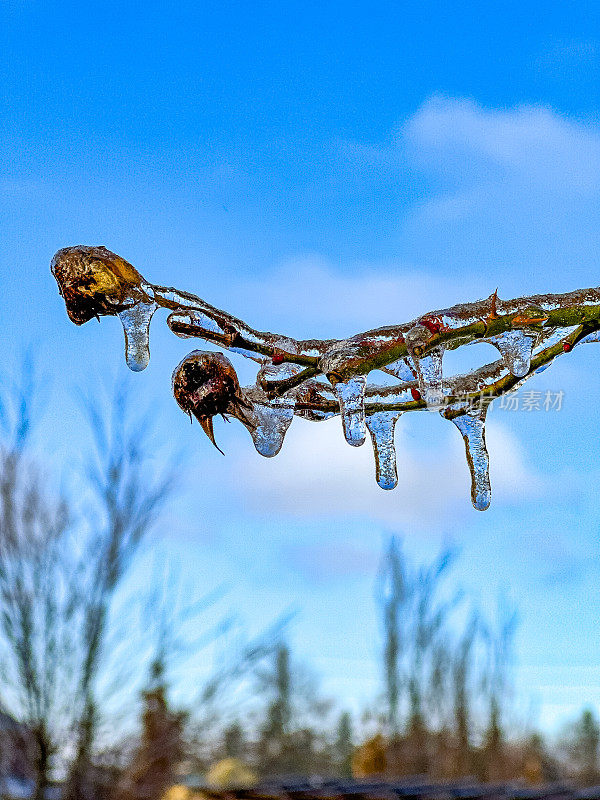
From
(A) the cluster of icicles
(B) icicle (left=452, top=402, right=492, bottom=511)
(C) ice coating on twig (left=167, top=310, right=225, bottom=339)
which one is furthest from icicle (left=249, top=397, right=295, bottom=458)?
(B) icicle (left=452, top=402, right=492, bottom=511)

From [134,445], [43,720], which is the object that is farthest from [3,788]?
[134,445]

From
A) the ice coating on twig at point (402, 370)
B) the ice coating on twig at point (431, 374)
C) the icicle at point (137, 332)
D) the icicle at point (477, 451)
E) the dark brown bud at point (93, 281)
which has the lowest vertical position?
the icicle at point (477, 451)

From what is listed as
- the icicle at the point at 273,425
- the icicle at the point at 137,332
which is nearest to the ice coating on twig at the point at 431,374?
the icicle at the point at 273,425

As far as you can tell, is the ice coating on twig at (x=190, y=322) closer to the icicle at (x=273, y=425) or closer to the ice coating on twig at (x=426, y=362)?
the icicle at (x=273, y=425)

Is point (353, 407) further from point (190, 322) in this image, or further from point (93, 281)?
point (93, 281)

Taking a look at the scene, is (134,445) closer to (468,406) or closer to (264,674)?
(468,406)

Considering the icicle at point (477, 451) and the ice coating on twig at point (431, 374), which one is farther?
the icicle at point (477, 451)

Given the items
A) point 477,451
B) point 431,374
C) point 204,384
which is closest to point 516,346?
point 431,374

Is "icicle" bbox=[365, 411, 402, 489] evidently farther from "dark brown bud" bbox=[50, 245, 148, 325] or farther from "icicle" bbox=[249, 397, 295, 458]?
"dark brown bud" bbox=[50, 245, 148, 325]
